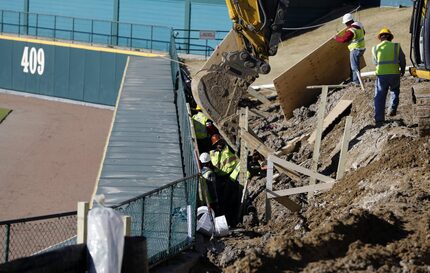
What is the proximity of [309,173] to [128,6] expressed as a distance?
1244 inches

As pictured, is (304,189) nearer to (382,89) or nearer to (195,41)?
(382,89)

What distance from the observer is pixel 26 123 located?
35344mm

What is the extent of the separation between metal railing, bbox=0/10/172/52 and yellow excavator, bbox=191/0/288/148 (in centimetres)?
1802

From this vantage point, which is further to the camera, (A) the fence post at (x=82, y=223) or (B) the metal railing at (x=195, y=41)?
(B) the metal railing at (x=195, y=41)

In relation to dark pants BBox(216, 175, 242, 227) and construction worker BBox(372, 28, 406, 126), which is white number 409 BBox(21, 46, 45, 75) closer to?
dark pants BBox(216, 175, 242, 227)

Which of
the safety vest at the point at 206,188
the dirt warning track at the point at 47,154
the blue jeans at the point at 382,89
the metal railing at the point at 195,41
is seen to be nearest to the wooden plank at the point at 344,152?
the blue jeans at the point at 382,89

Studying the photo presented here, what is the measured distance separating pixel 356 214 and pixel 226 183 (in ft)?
27.1

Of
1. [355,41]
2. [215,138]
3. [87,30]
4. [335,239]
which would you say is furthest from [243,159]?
[87,30]

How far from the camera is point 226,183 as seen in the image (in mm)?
19953

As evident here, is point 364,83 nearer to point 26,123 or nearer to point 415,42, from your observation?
point 415,42

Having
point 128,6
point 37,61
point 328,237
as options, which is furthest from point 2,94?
point 328,237

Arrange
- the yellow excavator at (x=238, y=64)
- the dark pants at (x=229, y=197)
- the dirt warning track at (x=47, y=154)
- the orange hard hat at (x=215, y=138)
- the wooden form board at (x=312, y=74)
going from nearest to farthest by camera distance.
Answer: the dark pants at (x=229, y=197) < the yellow excavator at (x=238, y=64) < the orange hard hat at (x=215, y=138) < the wooden form board at (x=312, y=74) < the dirt warning track at (x=47, y=154)

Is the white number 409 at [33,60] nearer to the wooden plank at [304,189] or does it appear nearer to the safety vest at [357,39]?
the safety vest at [357,39]

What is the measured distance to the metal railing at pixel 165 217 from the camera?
12.8m
